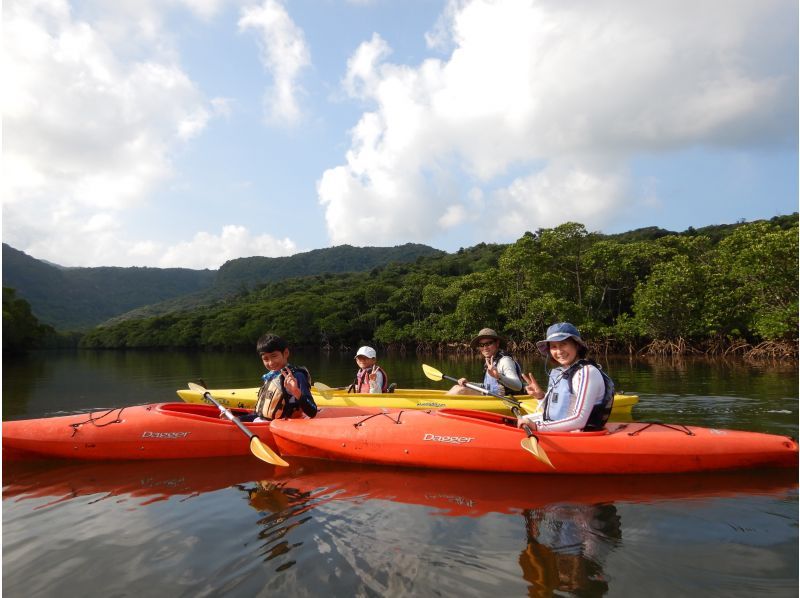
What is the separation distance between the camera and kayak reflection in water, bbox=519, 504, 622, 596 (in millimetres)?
3113

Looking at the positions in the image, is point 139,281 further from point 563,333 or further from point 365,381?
point 563,333

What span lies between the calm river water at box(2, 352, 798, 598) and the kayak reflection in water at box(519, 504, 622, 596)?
0.05 ft

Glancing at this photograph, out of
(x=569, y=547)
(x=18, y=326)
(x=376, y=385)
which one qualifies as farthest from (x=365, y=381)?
(x=18, y=326)

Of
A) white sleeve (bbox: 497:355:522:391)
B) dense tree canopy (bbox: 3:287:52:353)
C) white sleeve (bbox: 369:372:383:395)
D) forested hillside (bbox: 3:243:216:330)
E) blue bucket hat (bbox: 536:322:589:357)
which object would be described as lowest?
white sleeve (bbox: 369:372:383:395)

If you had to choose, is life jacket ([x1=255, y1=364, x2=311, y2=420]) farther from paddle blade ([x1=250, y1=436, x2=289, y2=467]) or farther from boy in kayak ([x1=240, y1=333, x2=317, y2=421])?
paddle blade ([x1=250, y1=436, x2=289, y2=467])

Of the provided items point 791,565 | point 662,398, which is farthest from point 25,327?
point 791,565

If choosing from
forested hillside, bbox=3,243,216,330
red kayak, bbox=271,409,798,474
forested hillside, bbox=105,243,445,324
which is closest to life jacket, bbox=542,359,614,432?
red kayak, bbox=271,409,798,474

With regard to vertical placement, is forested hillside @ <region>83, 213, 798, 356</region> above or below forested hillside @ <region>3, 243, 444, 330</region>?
below

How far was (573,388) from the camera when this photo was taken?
5.09 metres

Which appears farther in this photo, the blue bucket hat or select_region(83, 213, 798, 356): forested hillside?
select_region(83, 213, 798, 356): forested hillside

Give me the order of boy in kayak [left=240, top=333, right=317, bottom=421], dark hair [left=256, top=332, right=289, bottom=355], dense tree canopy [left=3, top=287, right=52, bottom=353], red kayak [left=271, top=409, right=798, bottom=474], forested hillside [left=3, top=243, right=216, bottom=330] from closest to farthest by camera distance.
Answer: red kayak [left=271, top=409, right=798, bottom=474] → dark hair [left=256, top=332, right=289, bottom=355] → boy in kayak [left=240, top=333, right=317, bottom=421] → dense tree canopy [left=3, top=287, right=52, bottom=353] → forested hillside [left=3, top=243, right=216, bottom=330]

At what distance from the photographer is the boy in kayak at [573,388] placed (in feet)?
16.2

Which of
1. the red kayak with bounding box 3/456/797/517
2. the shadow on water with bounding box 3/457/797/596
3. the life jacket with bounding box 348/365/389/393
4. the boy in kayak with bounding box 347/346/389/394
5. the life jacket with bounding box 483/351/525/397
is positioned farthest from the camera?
the life jacket with bounding box 348/365/389/393

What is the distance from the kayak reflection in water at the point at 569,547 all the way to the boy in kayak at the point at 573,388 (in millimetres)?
957
